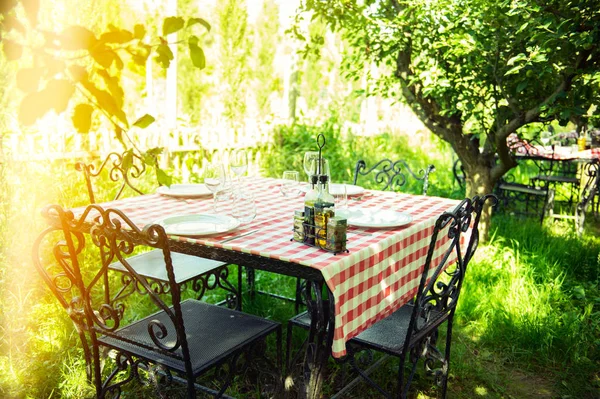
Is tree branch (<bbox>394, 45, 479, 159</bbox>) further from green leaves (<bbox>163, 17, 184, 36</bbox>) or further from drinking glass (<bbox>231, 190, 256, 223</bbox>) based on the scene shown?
green leaves (<bbox>163, 17, 184, 36</bbox>)

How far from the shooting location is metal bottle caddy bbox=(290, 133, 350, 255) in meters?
2.05

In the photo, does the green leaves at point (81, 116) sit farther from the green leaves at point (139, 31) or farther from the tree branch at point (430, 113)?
the tree branch at point (430, 113)

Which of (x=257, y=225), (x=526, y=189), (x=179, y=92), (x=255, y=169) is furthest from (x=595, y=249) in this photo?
(x=179, y=92)

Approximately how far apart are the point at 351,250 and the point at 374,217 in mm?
549

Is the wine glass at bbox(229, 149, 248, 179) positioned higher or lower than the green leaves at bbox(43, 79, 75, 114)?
lower

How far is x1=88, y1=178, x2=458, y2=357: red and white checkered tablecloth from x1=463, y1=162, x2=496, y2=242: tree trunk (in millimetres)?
1875

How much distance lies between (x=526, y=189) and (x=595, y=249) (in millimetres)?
1465

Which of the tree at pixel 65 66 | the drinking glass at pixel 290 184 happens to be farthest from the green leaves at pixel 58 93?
the drinking glass at pixel 290 184

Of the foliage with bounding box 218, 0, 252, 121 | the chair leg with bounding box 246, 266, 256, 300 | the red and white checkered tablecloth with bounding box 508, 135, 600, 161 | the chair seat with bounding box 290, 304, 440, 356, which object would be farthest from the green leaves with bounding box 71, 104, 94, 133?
the foliage with bounding box 218, 0, 252, 121

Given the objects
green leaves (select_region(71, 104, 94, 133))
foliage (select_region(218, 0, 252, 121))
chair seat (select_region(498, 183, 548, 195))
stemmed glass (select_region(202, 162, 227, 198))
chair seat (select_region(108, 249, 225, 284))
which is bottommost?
chair seat (select_region(108, 249, 225, 284))

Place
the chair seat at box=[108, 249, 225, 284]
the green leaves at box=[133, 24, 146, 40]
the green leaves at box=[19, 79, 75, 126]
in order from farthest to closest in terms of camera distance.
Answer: the chair seat at box=[108, 249, 225, 284] → the green leaves at box=[133, 24, 146, 40] → the green leaves at box=[19, 79, 75, 126]

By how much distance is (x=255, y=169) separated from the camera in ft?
23.1

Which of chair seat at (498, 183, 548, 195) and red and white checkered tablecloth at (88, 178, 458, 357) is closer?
red and white checkered tablecloth at (88, 178, 458, 357)

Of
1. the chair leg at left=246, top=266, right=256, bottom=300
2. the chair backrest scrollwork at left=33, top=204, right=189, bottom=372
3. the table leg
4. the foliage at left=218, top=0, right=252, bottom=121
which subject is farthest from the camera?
the foliage at left=218, top=0, right=252, bottom=121
